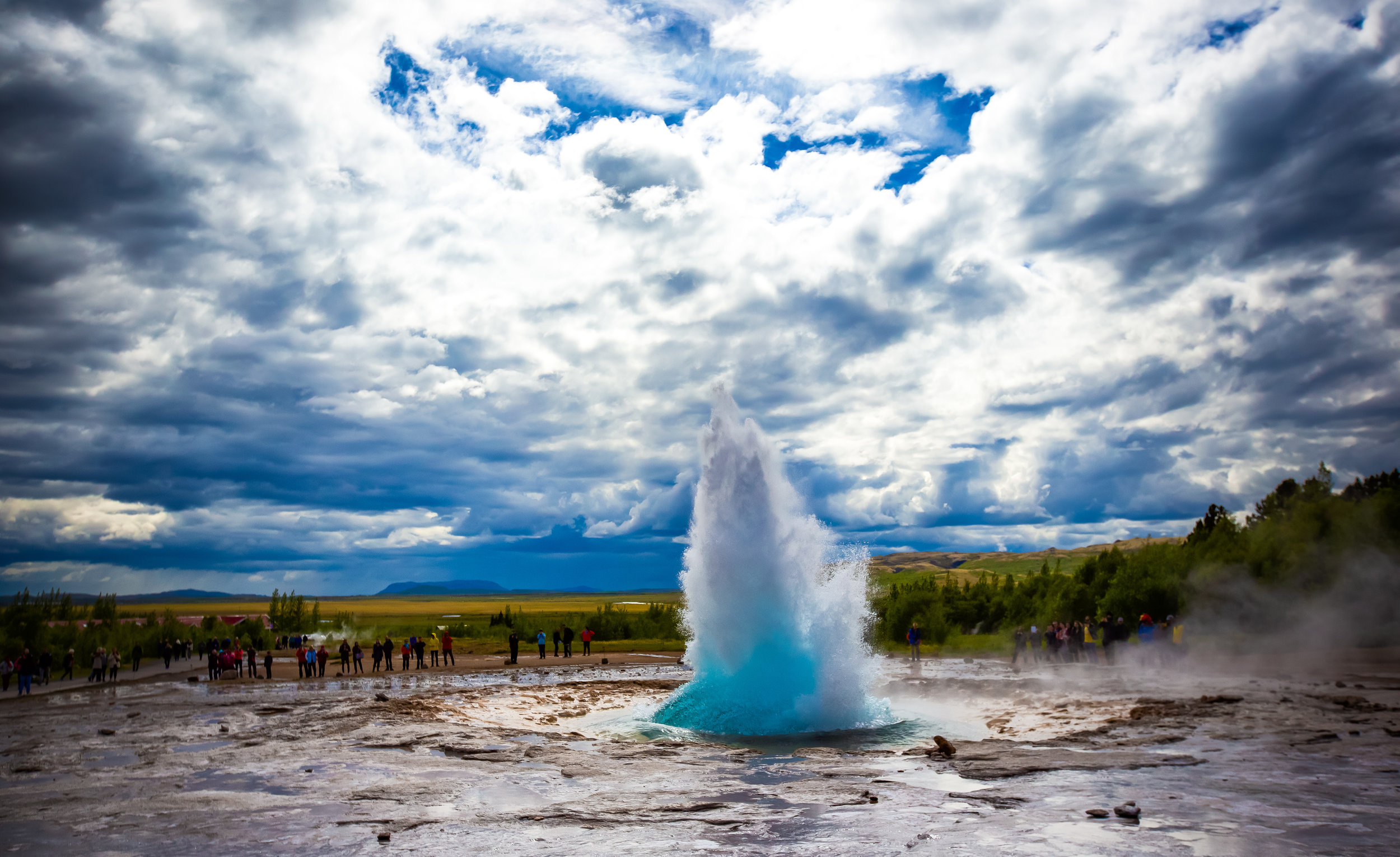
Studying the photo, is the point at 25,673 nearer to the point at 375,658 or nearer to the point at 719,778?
the point at 375,658

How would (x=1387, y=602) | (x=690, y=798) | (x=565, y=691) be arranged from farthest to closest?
(x=1387, y=602)
(x=565, y=691)
(x=690, y=798)

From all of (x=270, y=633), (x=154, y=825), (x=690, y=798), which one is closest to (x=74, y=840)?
(x=154, y=825)

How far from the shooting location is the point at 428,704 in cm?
2227

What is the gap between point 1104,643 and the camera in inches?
1287

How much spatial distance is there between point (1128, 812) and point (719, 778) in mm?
5723

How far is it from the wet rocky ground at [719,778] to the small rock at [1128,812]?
0.10 m

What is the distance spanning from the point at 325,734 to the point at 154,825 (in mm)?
7972

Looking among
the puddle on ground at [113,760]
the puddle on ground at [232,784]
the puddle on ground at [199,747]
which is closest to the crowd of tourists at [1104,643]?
the puddle on ground at [199,747]

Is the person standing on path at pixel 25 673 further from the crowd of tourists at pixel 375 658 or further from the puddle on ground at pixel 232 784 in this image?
the puddle on ground at pixel 232 784

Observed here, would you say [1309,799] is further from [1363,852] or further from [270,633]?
[270,633]

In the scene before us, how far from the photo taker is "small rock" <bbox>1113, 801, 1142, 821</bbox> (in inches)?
368

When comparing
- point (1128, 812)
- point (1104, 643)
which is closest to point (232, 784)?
point (1128, 812)

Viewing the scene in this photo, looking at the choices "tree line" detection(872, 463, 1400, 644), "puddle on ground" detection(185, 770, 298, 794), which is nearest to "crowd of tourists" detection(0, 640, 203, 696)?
"puddle on ground" detection(185, 770, 298, 794)

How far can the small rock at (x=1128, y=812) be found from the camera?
9.36 meters
